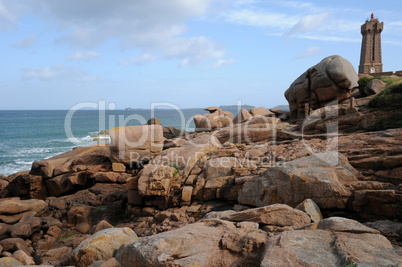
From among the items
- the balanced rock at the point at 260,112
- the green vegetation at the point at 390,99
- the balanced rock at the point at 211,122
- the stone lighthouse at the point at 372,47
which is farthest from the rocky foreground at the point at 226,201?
the stone lighthouse at the point at 372,47

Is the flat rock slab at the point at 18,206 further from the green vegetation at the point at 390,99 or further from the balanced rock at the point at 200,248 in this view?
the green vegetation at the point at 390,99

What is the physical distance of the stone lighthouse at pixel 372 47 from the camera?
1900 inches

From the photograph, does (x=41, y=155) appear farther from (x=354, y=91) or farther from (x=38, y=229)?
(x=354, y=91)

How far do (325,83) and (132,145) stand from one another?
15804 mm

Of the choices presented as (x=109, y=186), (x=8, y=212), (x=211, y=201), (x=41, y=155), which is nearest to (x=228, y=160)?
(x=211, y=201)

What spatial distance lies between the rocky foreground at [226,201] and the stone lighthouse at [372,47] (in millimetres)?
38451

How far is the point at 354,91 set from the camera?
75.5 ft

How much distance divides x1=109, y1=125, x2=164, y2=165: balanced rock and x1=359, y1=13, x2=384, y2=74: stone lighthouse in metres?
45.4

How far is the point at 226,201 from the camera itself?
36.9 ft

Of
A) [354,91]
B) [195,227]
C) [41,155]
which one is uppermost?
[354,91]

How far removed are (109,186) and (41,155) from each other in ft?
96.6

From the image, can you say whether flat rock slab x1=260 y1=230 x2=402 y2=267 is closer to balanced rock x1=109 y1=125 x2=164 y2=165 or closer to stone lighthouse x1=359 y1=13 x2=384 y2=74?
balanced rock x1=109 y1=125 x2=164 y2=165

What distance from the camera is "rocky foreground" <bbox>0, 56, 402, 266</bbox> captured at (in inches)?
213

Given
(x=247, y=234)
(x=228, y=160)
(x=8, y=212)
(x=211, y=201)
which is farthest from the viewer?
(x=8, y=212)
